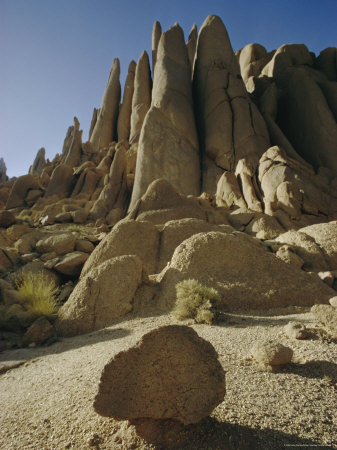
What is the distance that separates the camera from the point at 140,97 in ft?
113

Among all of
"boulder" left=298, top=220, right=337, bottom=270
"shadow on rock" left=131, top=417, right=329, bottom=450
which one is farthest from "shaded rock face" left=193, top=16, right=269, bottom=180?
"shadow on rock" left=131, top=417, right=329, bottom=450

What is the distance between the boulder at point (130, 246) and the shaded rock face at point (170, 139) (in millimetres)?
9302

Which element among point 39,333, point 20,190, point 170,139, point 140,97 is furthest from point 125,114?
point 39,333

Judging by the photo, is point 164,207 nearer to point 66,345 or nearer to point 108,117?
point 66,345

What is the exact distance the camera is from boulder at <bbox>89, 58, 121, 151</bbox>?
127 ft

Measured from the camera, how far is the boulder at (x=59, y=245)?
10.1m

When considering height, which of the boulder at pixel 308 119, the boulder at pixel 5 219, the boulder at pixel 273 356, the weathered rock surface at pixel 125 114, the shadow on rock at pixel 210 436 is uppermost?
the weathered rock surface at pixel 125 114

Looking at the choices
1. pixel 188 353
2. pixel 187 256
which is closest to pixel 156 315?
pixel 187 256

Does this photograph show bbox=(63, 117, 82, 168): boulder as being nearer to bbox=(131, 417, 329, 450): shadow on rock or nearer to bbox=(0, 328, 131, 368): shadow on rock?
bbox=(0, 328, 131, 368): shadow on rock

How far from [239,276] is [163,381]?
3800mm

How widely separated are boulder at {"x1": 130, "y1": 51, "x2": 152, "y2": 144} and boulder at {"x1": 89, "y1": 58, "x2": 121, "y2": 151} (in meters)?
6.03

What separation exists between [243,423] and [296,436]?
335 mm

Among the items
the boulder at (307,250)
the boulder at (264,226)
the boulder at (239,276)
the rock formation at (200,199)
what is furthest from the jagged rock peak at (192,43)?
the boulder at (239,276)

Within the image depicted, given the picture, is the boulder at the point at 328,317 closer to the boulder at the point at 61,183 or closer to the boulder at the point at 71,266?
the boulder at the point at 71,266
